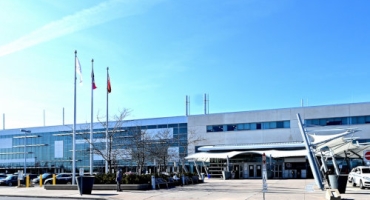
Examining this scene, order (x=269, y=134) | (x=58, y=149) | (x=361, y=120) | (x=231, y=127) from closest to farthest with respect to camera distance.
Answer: (x=361, y=120) < (x=269, y=134) < (x=231, y=127) < (x=58, y=149)

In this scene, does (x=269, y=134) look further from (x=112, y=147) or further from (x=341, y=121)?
(x=112, y=147)

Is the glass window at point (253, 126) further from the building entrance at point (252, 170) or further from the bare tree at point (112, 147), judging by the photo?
the bare tree at point (112, 147)

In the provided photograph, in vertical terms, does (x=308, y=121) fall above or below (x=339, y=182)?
above

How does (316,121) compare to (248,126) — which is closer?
(316,121)

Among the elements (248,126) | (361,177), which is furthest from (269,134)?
(361,177)

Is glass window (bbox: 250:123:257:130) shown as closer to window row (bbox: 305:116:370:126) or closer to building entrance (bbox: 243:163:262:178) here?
building entrance (bbox: 243:163:262:178)

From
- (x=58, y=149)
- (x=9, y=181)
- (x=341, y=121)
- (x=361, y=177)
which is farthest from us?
(x=58, y=149)

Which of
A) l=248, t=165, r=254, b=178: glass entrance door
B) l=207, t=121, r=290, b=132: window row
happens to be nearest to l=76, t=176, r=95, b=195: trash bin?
l=248, t=165, r=254, b=178: glass entrance door

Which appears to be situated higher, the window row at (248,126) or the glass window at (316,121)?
the glass window at (316,121)

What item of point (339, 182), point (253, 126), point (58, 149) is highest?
point (253, 126)

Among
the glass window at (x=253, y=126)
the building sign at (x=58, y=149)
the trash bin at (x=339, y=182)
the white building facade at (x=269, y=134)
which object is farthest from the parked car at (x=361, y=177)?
the building sign at (x=58, y=149)

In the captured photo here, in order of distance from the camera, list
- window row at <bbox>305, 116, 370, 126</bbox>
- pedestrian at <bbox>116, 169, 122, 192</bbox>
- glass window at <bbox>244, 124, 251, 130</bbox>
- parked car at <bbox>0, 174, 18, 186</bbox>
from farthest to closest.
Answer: glass window at <bbox>244, 124, 251, 130</bbox> → window row at <bbox>305, 116, 370, 126</bbox> → parked car at <bbox>0, 174, 18, 186</bbox> → pedestrian at <bbox>116, 169, 122, 192</bbox>

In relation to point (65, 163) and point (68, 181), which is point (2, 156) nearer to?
point (65, 163)

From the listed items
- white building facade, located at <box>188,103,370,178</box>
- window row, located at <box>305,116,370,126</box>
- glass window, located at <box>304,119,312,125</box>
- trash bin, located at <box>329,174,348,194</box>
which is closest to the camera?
trash bin, located at <box>329,174,348,194</box>
